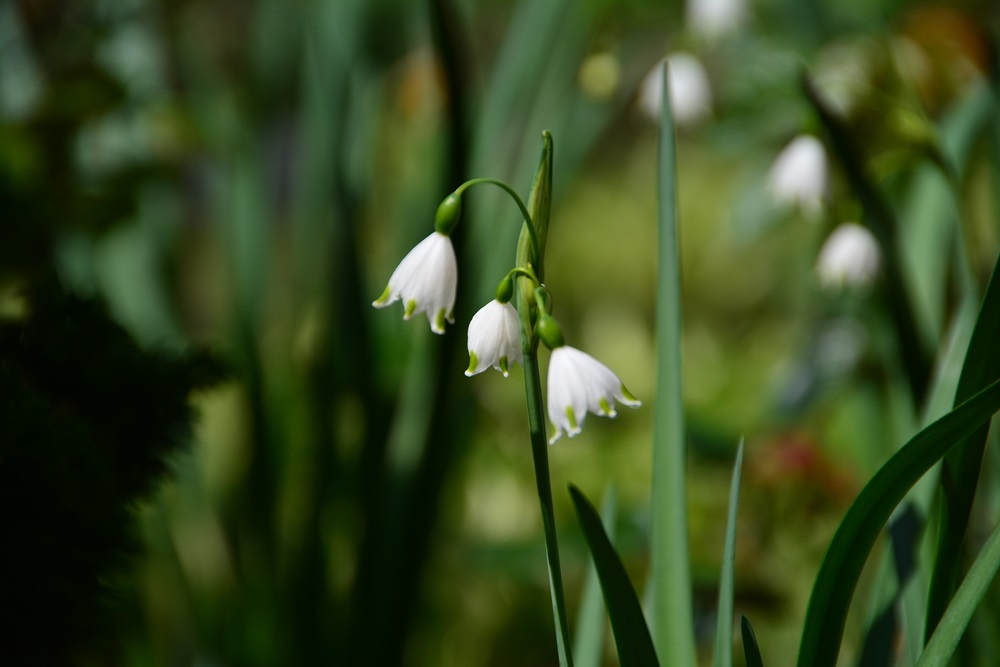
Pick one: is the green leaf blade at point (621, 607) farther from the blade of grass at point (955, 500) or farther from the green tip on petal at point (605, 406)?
the blade of grass at point (955, 500)

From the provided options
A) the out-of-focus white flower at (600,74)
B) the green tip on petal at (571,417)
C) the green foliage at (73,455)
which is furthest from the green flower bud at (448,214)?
the out-of-focus white flower at (600,74)

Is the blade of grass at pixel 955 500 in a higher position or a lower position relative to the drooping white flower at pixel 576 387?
lower

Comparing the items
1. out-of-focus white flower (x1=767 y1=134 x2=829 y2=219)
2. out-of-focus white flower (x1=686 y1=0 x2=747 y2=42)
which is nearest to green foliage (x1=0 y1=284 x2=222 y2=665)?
out-of-focus white flower (x1=767 y1=134 x2=829 y2=219)

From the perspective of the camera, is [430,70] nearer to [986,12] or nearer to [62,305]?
[62,305]

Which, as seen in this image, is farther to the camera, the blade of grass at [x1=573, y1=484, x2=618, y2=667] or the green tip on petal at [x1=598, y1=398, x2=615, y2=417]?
the blade of grass at [x1=573, y1=484, x2=618, y2=667]

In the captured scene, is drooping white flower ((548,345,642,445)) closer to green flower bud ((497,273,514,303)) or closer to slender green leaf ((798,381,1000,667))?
green flower bud ((497,273,514,303))

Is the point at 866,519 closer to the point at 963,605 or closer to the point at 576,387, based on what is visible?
the point at 963,605

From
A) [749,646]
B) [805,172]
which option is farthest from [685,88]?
[749,646]

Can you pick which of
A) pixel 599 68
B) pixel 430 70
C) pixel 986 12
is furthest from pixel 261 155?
pixel 986 12
